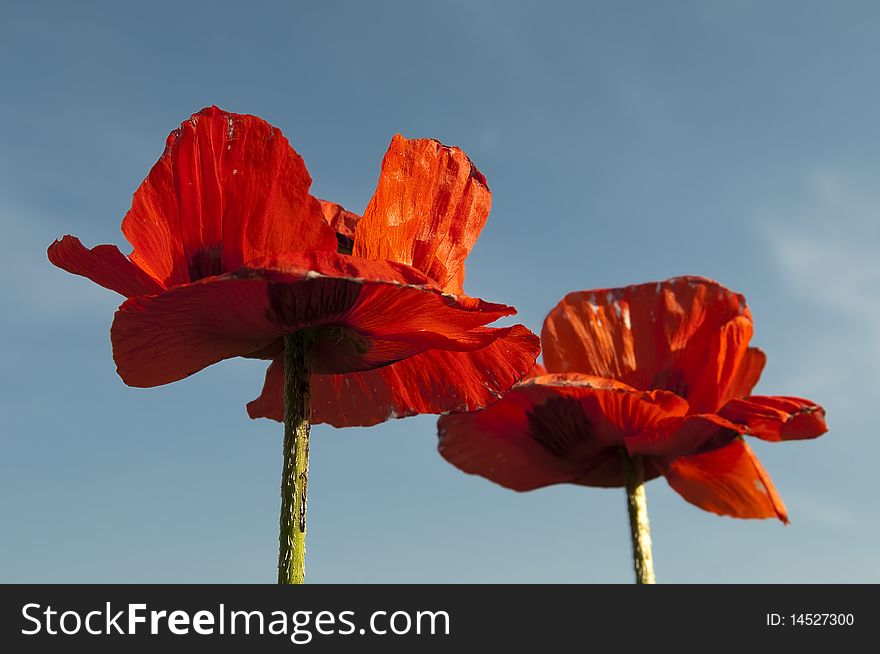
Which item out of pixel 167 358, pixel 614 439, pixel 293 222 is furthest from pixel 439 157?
pixel 614 439

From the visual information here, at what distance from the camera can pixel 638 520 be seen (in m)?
2.36

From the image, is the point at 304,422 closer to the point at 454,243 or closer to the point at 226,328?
the point at 226,328

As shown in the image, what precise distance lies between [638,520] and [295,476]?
1190 millimetres

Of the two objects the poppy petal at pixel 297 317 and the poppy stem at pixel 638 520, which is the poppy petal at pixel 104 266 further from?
the poppy stem at pixel 638 520

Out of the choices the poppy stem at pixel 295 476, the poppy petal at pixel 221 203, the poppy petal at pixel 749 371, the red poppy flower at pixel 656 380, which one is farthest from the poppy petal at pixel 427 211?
the poppy petal at pixel 749 371

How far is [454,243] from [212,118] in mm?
503

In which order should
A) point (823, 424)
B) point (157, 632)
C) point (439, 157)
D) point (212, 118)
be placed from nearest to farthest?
1. point (157, 632)
2. point (212, 118)
3. point (439, 157)
4. point (823, 424)

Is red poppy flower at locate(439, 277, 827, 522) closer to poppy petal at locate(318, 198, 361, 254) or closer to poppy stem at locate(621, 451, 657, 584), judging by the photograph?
poppy stem at locate(621, 451, 657, 584)

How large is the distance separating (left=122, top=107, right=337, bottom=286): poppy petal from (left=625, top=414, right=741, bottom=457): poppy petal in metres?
1.26

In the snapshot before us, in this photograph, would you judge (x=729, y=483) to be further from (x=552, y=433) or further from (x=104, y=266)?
(x=104, y=266)

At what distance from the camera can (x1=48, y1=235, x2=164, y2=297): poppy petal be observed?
5.40ft

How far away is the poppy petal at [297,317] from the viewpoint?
1.44 meters

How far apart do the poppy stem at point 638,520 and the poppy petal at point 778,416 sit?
29 centimetres

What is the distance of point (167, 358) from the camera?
1822mm
